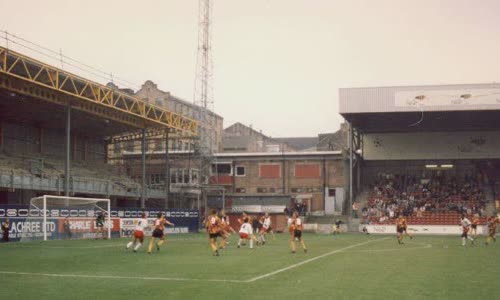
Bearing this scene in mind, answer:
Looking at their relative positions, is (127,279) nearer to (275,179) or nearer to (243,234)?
(243,234)

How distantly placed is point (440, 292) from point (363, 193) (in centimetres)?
5875

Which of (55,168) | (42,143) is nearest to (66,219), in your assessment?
(55,168)

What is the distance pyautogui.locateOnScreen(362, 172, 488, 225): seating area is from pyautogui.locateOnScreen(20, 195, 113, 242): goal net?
29.2m

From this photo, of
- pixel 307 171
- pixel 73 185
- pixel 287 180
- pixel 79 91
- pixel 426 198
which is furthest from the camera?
pixel 287 180

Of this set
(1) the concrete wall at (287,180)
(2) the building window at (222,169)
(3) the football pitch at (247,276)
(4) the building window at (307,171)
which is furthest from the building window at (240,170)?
(3) the football pitch at (247,276)

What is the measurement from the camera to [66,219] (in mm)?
42688

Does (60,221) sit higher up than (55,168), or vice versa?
(55,168)

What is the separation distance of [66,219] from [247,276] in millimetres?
27007

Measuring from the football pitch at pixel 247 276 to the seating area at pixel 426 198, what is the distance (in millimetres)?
38384

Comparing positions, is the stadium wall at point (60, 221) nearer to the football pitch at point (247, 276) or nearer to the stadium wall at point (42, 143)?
the football pitch at point (247, 276)

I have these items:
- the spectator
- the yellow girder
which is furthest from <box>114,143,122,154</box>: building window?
the spectator

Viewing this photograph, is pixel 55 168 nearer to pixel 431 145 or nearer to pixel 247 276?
pixel 431 145

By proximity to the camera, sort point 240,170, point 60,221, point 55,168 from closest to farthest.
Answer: point 60,221 → point 55,168 → point 240,170

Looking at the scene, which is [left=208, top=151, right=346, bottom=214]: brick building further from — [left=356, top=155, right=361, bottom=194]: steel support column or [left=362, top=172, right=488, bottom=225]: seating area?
[left=362, top=172, right=488, bottom=225]: seating area
